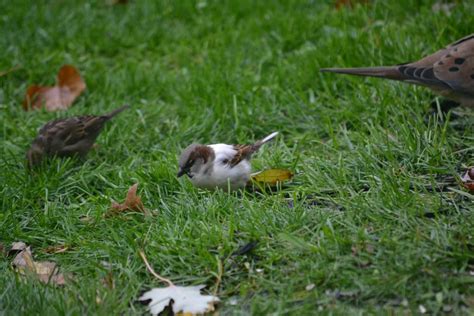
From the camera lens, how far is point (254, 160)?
6059 mm

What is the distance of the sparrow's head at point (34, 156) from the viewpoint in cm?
648

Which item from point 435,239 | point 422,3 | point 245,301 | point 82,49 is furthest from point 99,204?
point 422,3

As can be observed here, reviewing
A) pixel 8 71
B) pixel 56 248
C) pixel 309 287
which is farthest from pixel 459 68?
pixel 8 71

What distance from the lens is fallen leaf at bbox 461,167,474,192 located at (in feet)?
Answer: 16.1

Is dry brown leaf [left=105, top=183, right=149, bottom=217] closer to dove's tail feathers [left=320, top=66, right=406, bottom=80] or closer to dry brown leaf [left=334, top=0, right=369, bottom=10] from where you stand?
dove's tail feathers [left=320, top=66, right=406, bottom=80]

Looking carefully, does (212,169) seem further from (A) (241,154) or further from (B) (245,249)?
(B) (245,249)

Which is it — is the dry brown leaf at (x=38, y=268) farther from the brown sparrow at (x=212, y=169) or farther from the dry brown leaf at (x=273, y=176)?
the dry brown leaf at (x=273, y=176)

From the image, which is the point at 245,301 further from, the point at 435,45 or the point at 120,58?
the point at 120,58

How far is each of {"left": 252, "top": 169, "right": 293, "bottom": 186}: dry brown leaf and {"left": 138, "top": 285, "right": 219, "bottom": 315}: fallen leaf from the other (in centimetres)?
141

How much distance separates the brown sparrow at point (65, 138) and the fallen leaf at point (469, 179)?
10.3ft

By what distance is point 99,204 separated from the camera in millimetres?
5605

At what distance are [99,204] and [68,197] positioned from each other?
537mm

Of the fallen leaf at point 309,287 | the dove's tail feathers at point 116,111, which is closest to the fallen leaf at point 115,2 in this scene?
the dove's tail feathers at point 116,111

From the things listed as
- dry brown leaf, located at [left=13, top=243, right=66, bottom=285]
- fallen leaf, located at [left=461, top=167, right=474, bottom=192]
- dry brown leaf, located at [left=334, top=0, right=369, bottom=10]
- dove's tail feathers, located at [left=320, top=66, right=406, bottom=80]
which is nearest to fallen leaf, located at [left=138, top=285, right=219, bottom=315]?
dry brown leaf, located at [left=13, top=243, right=66, bottom=285]
